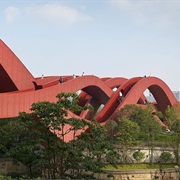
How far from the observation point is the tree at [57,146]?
1588 centimetres

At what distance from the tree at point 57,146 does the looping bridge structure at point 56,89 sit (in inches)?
132

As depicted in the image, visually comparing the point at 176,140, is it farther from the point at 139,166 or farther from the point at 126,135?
the point at 126,135

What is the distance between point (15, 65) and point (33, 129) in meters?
6.31

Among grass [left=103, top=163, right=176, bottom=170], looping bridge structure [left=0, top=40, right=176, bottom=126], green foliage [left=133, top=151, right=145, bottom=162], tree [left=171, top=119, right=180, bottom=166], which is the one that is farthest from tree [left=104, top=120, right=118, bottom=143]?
tree [left=171, top=119, right=180, bottom=166]

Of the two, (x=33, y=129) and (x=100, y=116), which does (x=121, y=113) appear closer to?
(x=100, y=116)

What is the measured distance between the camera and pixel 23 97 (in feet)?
67.3

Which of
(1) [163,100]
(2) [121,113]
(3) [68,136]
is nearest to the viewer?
(3) [68,136]

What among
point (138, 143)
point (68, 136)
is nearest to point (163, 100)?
point (138, 143)

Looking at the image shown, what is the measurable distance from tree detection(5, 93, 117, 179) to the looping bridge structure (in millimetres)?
3346

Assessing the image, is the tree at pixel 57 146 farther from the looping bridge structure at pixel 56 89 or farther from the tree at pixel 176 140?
the tree at pixel 176 140

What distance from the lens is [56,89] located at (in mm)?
23453

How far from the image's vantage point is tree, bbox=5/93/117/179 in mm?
15883

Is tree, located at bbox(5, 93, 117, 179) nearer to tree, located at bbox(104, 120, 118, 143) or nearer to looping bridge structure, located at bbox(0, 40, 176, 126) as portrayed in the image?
looping bridge structure, located at bbox(0, 40, 176, 126)

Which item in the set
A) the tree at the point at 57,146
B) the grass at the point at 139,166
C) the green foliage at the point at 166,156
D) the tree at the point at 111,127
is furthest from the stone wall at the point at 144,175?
the tree at the point at 111,127
